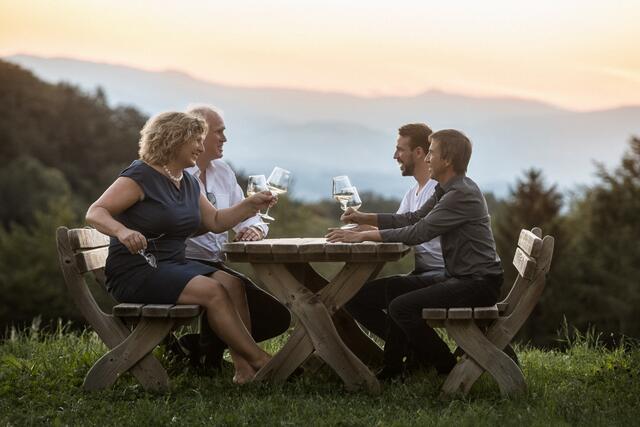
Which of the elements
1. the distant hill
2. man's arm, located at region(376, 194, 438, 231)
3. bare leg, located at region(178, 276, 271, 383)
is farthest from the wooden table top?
the distant hill

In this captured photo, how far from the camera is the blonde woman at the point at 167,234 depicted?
205 inches

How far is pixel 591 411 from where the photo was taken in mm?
4781

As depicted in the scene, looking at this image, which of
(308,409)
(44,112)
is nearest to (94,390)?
(308,409)

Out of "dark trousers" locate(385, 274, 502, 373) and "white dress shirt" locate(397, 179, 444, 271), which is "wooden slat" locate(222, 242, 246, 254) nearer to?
"dark trousers" locate(385, 274, 502, 373)

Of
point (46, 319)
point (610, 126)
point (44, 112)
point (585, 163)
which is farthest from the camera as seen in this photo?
point (610, 126)

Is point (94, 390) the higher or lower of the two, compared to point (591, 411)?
lower

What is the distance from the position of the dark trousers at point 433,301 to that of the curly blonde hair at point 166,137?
1530 millimetres

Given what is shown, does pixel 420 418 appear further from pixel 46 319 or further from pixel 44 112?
pixel 44 112

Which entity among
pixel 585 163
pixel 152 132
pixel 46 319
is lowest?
pixel 46 319

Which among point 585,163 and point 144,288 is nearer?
point 144,288

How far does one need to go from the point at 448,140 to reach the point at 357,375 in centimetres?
146

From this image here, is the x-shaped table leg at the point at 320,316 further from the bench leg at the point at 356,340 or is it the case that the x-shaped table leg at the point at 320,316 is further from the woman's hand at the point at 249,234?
the bench leg at the point at 356,340

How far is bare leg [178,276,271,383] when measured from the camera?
17.1ft

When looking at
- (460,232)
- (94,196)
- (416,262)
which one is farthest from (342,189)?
(94,196)
